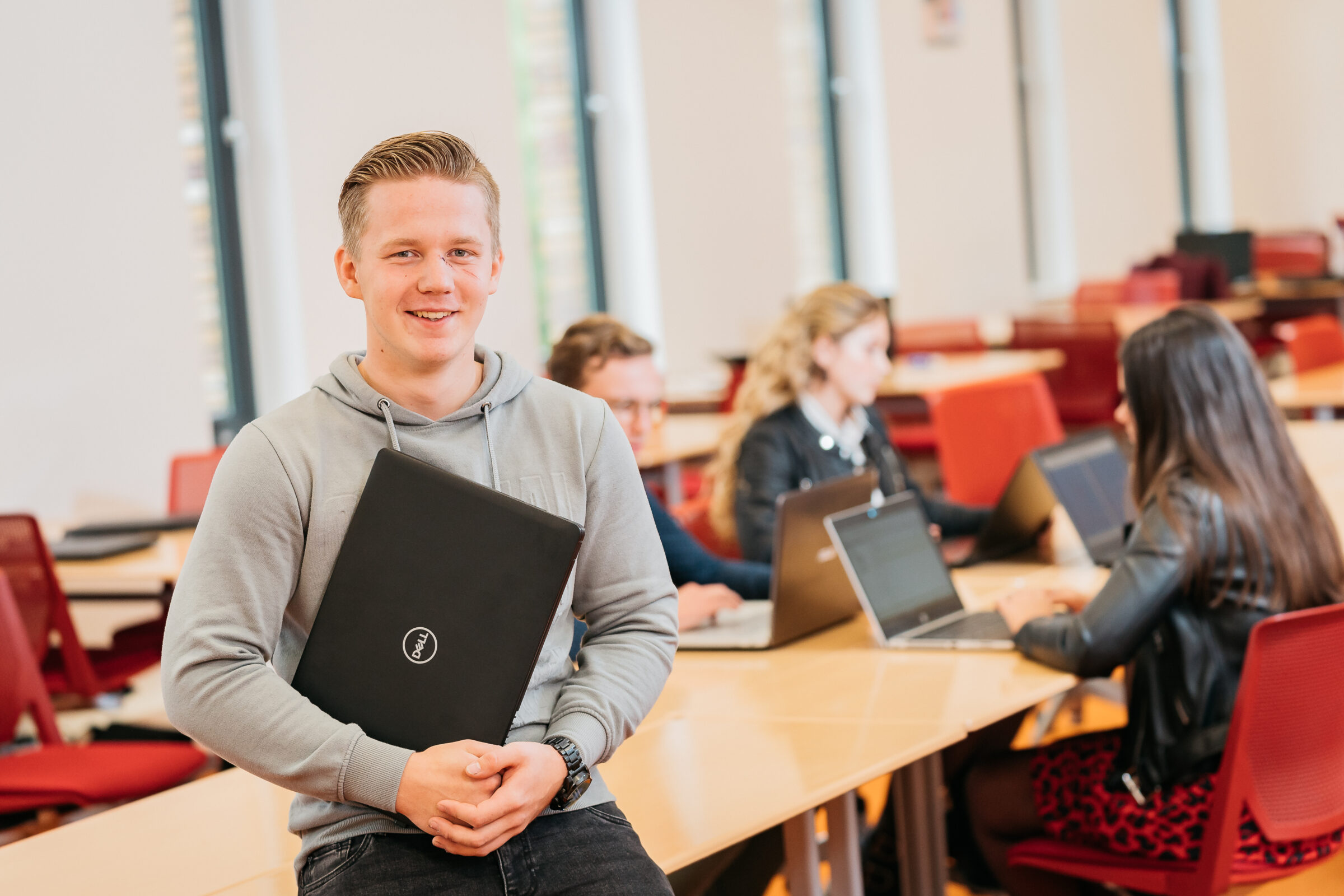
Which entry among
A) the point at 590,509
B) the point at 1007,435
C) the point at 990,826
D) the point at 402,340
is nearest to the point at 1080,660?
the point at 990,826

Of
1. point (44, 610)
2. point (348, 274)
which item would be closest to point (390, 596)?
point (348, 274)

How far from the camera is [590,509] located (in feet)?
4.93

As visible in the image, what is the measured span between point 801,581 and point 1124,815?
2.08ft

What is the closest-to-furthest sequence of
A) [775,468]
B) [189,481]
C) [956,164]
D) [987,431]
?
[775,468] < [987,431] < [189,481] < [956,164]

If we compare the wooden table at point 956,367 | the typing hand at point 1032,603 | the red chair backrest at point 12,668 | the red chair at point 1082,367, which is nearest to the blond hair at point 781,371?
the typing hand at point 1032,603

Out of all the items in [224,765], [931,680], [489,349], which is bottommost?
[224,765]

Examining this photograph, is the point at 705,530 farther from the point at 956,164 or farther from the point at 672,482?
the point at 956,164

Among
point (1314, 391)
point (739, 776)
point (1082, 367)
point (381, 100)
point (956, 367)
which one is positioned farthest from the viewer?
point (1082, 367)

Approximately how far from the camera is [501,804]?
133 cm

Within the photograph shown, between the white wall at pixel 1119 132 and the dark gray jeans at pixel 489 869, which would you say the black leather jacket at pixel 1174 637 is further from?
the white wall at pixel 1119 132

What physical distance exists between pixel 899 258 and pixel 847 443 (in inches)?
224

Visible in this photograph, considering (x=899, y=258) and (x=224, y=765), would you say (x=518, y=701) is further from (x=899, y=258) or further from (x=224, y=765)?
(x=899, y=258)

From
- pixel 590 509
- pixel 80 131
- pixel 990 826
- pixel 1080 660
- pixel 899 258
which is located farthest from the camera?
pixel 899 258

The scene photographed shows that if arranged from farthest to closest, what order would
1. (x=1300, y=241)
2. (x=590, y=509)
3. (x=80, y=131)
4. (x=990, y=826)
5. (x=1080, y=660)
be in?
(x=1300, y=241) → (x=80, y=131) → (x=990, y=826) → (x=1080, y=660) → (x=590, y=509)
